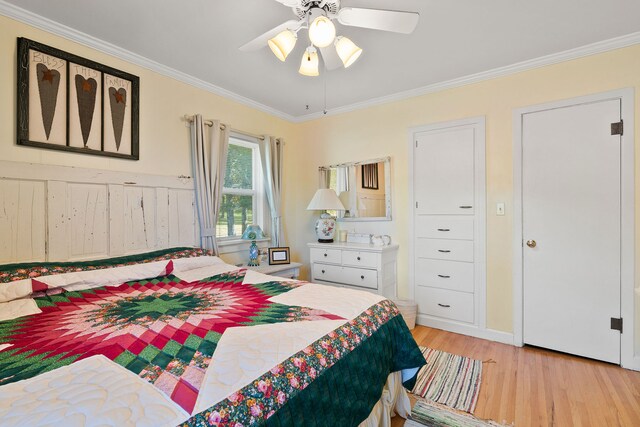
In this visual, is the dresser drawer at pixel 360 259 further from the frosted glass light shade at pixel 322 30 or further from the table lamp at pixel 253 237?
the frosted glass light shade at pixel 322 30

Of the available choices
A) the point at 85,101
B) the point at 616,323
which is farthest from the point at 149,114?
the point at 616,323

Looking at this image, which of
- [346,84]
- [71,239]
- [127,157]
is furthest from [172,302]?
[346,84]

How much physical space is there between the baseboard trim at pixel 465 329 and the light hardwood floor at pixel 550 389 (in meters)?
0.08

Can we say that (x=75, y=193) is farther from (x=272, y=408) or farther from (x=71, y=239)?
(x=272, y=408)

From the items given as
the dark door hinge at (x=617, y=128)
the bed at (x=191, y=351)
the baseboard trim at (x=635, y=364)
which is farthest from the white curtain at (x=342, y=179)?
the baseboard trim at (x=635, y=364)

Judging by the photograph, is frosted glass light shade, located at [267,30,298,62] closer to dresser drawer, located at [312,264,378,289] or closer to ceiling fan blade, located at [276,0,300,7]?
ceiling fan blade, located at [276,0,300,7]

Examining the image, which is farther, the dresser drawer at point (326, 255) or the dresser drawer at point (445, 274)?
the dresser drawer at point (326, 255)

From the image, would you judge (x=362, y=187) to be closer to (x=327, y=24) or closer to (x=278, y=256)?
(x=278, y=256)

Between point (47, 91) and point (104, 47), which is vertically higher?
point (104, 47)

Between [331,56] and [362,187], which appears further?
[362,187]

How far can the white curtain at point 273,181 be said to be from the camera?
3529mm

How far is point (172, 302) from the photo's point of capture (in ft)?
5.06

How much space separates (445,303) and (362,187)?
150 centimetres

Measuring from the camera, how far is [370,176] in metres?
3.45
